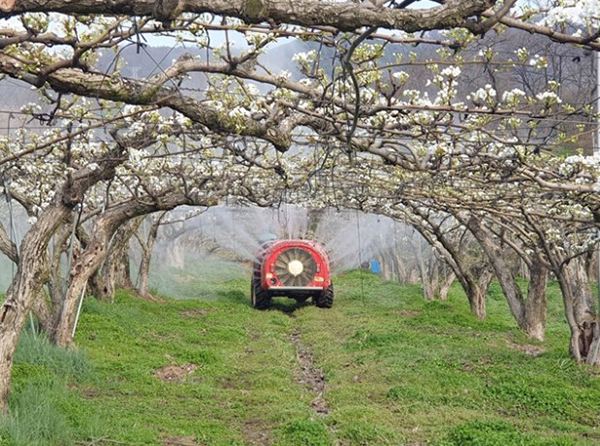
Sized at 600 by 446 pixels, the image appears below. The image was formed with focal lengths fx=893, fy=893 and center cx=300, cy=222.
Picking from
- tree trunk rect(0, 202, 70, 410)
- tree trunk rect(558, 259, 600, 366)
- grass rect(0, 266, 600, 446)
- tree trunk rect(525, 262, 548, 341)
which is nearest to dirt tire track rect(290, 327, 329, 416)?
grass rect(0, 266, 600, 446)

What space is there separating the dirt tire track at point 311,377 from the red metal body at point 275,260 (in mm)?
5609

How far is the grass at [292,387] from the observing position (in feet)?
28.7

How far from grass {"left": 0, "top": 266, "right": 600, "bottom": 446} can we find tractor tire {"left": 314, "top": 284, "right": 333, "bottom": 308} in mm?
4849

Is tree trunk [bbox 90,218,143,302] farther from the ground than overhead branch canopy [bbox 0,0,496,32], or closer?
closer

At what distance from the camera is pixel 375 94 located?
776 cm

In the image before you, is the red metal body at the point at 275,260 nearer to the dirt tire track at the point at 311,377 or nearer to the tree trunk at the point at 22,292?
the dirt tire track at the point at 311,377

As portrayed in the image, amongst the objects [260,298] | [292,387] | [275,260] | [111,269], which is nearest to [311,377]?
[292,387]

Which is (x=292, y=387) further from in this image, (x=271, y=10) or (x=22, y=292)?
(x=271, y=10)

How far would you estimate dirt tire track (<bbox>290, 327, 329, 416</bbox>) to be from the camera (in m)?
10.7

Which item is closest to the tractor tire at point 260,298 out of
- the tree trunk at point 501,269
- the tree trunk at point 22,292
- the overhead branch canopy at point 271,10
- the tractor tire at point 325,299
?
the tractor tire at point 325,299

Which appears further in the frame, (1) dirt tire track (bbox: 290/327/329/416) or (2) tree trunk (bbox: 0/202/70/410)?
(1) dirt tire track (bbox: 290/327/329/416)

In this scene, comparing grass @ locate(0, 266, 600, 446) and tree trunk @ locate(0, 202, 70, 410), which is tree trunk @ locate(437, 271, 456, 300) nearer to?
grass @ locate(0, 266, 600, 446)

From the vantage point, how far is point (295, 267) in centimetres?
2302

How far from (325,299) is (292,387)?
38.9ft
